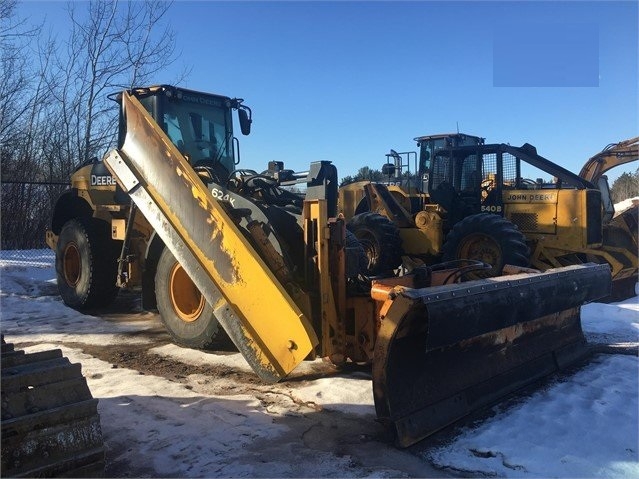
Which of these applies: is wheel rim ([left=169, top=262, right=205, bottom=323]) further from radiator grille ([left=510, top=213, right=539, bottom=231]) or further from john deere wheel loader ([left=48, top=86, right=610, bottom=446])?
radiator grille ([left=510, top=213, right=539, bottom=231])

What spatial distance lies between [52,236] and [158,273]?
4.10 metres

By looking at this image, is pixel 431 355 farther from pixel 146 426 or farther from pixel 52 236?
pixel 52 236

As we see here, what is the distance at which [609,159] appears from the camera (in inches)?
474

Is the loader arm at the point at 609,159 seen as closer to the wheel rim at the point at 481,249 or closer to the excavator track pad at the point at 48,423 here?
the wheel rim at the point at 481,249

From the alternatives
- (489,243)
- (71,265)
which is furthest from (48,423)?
(489,243)

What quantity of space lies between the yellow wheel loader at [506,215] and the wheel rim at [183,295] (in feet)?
15.3

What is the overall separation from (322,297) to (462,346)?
3.81 ft

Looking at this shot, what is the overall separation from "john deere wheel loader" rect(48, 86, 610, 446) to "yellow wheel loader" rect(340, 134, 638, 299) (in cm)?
338

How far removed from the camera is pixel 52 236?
914 cm

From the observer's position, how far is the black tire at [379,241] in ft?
33.1

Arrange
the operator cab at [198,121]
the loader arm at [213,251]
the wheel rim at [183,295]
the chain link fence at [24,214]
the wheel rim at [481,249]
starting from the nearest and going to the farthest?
the loader arm at [213,251] < the wheel rim at [183,295] < the operator cab at [198,121] < the wheel rim at [481,249] < the chain link fence at [24,214]

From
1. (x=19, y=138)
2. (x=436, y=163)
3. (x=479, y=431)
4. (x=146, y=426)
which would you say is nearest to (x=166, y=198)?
(x=146, y=426)

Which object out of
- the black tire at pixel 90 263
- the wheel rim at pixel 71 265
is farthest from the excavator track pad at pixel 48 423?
the wheel rim at pixel 71 265

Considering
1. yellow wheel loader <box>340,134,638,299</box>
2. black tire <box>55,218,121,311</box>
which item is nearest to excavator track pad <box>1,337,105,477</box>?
black tire <box>55,218,121,311</box>
